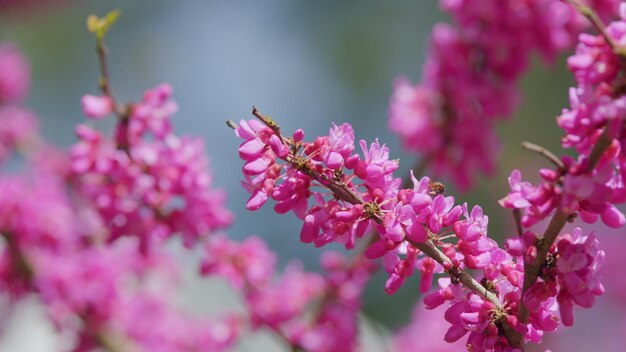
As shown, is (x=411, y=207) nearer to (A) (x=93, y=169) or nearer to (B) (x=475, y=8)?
(A) (x=93, y=169)

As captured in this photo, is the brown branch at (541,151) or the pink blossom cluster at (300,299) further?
the pink blossom cluster at (300,299)

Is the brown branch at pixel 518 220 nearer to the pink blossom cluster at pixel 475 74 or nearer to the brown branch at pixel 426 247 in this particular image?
the brown branch at pixel 426 247

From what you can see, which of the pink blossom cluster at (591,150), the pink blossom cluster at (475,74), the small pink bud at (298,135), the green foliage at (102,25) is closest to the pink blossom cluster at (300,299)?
the pink blossom cluster at (475,74)

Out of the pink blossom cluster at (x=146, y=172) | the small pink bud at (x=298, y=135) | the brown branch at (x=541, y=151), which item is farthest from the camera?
the pink blossom cluster at (x=146, y=172)

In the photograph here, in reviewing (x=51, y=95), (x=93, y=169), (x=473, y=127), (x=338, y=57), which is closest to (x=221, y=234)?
(x=93, y=169)

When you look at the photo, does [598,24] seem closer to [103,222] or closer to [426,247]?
[426,247]

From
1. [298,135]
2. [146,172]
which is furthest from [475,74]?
[298,135]
